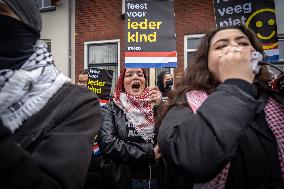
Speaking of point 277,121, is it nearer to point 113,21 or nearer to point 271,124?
point 271,124

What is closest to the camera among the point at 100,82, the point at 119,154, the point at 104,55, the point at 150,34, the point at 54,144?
the point at 54,144

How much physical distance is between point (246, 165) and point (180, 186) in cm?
34

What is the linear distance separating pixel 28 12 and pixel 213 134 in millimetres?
803

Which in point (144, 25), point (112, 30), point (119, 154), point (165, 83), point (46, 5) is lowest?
point (119, 154)

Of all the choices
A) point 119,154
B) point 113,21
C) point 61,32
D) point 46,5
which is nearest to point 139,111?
point 119,154

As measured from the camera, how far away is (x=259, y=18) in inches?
138

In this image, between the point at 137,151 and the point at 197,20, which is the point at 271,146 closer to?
the point at 137,151

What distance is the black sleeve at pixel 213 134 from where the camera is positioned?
4.21 feet

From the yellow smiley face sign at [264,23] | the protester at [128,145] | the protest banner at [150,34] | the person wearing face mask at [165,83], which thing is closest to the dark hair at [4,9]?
the protester at [128,145]

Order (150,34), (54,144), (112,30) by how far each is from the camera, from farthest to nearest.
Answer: (112,30) < (150,34) < (54,144)

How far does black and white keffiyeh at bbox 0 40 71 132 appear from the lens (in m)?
1.21

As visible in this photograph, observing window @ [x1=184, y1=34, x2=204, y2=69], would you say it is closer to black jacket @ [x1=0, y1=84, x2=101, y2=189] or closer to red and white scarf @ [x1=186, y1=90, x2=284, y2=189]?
red and white scarf @ [x1=186, y1=90, x2=284, y2=189]

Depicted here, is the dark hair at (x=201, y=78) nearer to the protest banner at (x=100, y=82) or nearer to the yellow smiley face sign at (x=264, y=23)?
the yellow smiley face sign at (x=264, y=23)

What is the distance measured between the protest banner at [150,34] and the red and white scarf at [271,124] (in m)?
2.53
